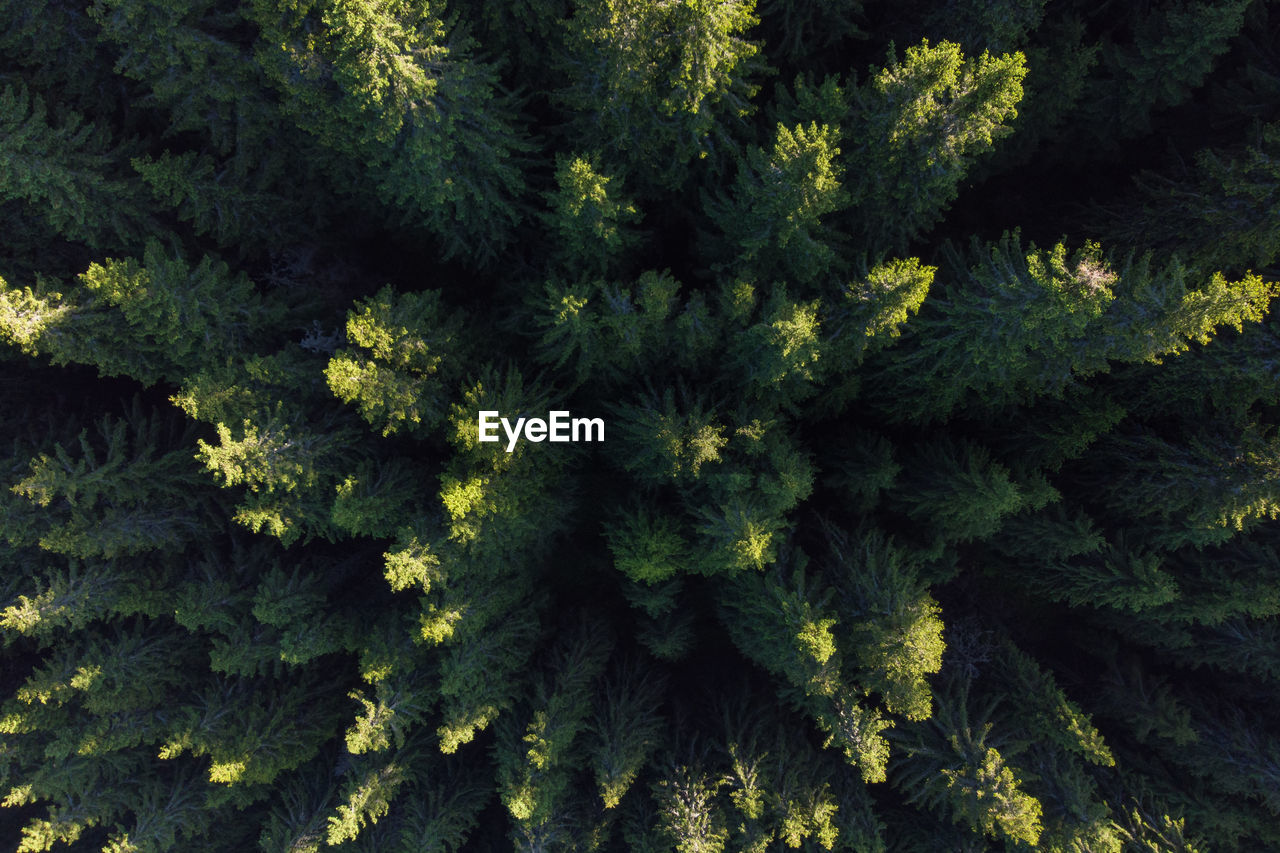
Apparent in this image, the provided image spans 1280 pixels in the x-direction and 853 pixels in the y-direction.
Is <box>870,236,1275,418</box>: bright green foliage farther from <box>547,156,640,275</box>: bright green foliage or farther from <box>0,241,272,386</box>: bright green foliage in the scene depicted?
<box>0,241,272,386</box>: bright green foliage

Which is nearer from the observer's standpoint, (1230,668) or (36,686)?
(36,686)

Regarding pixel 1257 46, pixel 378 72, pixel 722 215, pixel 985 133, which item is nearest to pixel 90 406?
pixel 378 72

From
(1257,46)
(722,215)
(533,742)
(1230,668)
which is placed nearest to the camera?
(722,215)

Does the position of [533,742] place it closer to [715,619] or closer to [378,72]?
[715,619]

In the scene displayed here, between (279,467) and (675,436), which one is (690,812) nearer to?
(675,436)

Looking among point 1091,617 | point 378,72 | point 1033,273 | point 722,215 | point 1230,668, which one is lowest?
point 1230,668

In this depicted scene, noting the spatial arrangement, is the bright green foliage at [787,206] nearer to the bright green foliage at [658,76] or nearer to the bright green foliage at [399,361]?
the bright green foliage at [658,76]

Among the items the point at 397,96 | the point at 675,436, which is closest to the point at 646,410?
the point at 675,436

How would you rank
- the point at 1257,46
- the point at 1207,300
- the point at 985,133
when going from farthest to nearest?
the point at 1257,46 → the point at 985,133 → the point at 1207,300
